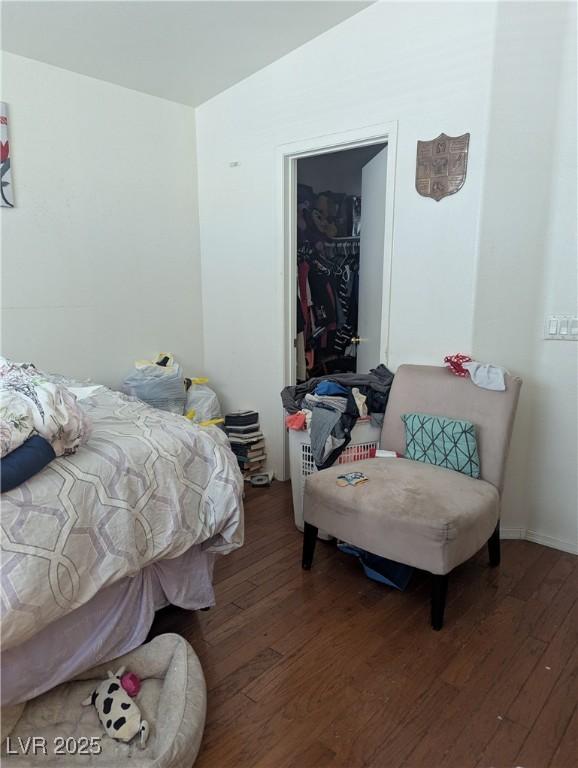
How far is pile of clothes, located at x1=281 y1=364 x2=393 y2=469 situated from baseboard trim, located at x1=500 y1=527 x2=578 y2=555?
2.79 feet

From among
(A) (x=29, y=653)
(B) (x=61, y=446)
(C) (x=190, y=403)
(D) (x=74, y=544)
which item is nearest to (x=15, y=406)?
(B) (x=61, y=446)

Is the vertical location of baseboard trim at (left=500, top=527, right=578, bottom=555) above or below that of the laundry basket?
below

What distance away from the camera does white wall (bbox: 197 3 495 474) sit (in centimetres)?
222

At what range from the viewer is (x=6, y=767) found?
3.85 ft

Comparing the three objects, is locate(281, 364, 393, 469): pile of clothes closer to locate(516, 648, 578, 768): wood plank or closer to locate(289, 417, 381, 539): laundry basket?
locate(289, 417, 381, 539): laundry basket

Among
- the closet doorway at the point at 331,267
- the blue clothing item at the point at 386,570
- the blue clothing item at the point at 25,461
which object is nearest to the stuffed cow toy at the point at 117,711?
the blue clothing item at the point at 25,461

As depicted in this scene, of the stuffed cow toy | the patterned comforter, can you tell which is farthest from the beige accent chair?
the stuffed cow toy

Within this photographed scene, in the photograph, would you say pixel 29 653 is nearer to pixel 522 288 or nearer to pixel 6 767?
pixel 6 767

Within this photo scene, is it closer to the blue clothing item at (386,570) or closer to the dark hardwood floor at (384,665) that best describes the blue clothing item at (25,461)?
the dark hardwood floor at (384,665)

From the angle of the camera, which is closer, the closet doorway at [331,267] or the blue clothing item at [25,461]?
the blue clothing item at [25,461]

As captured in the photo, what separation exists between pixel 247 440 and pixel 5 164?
2073 millimetres

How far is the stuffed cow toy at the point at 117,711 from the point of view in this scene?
1314 mm

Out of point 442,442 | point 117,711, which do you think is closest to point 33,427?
point 117,711

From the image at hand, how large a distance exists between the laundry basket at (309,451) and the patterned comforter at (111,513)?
2.34 feet
